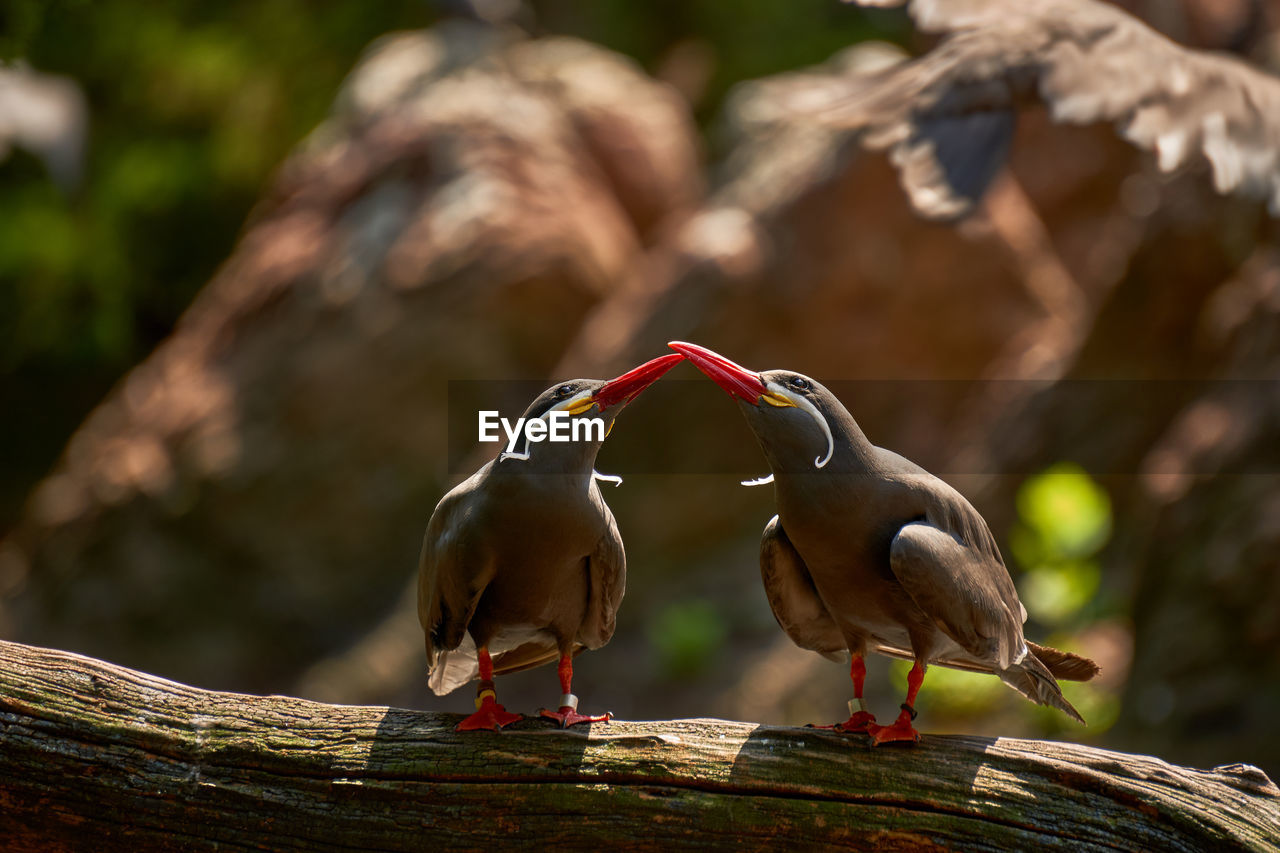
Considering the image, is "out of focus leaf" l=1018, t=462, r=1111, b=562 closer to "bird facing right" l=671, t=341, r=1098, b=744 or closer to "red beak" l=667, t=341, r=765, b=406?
"bird facing right" l=671, t=341, r=1098, b=744

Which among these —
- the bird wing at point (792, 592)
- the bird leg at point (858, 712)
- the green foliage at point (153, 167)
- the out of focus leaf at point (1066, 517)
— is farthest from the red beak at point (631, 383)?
the green foliage at point (153, 167)

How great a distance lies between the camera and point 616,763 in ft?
9.60

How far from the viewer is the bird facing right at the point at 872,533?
2682 millimetres

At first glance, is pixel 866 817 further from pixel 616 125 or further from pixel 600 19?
pixel 600 19

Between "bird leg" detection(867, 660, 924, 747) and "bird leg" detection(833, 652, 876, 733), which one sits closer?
"bird leg" detection(867, 660, 924, 747)

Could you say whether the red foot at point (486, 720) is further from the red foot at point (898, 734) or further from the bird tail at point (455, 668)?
the red foot at point (898, 734)

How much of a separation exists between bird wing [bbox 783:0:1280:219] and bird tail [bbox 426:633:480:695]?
6.93 feet

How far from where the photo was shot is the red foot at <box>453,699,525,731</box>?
2.99 meters

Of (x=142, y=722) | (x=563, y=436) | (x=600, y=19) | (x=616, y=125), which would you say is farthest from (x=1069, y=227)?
(x=142, y=722)

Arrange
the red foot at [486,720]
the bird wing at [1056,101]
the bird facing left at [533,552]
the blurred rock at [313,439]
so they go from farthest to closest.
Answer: the blurred rock at [313,439], the bird wing at [1056,101], the red foot at [486,720], the bird facing left at [533,552]

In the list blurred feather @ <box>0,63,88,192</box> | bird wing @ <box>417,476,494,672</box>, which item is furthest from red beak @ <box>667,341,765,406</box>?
blurred feather @ <box>0,63,88,192</box>

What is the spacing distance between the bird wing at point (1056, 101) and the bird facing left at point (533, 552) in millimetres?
1693

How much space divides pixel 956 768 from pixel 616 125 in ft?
27.3

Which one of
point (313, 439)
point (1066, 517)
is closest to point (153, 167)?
point (313, 439)
